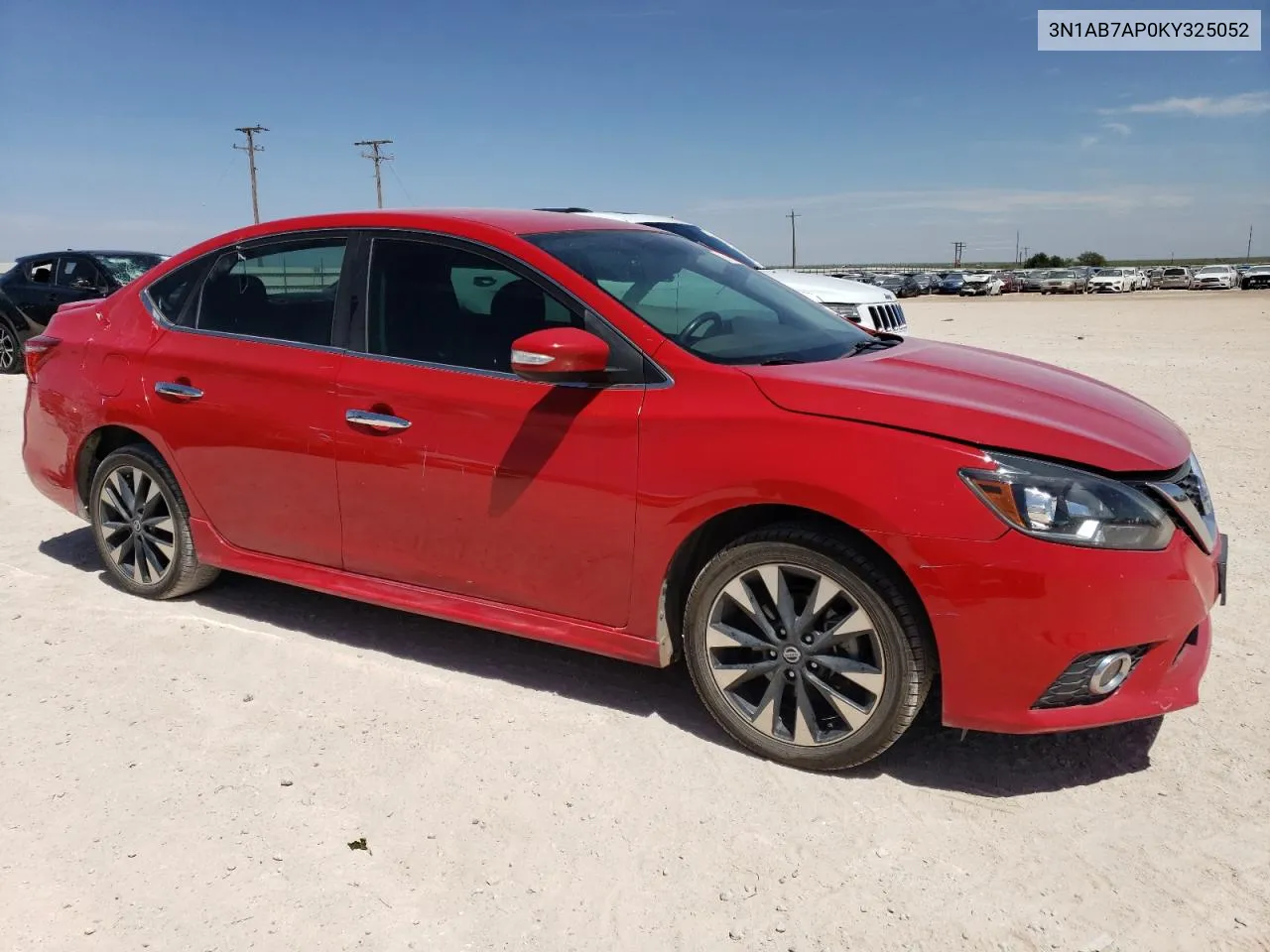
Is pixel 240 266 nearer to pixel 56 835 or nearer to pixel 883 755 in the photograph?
pixel 56 835

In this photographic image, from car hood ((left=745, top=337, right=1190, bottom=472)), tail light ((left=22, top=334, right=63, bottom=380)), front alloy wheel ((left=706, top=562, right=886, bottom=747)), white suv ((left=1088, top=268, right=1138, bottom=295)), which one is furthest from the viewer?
white suv ((left=1088, top=268, right=1138, bottom=295))

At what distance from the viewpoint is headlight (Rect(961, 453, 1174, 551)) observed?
2801mm

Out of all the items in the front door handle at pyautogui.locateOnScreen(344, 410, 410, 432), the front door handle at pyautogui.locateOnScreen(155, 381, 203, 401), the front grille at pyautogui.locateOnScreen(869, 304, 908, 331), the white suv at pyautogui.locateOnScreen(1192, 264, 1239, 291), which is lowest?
the front door handle at pyautogui.locateOnScreen(344, 410, 410, 432)

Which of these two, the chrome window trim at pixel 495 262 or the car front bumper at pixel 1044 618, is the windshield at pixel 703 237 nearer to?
the chrome window trim at pixel 495 262

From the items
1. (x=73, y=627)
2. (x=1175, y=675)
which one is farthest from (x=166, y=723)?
(x=1175, y=675)

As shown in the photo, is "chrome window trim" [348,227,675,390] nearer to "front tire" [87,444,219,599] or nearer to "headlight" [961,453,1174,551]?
"headlight" [961,453,1174,551]

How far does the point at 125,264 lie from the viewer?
14.9m

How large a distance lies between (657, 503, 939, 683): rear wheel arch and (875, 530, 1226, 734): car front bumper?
8cm

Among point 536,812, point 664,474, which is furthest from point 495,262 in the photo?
point 536,812

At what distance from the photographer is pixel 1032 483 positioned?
111 inches

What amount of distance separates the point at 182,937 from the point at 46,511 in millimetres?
4870

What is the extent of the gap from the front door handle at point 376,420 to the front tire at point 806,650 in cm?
123

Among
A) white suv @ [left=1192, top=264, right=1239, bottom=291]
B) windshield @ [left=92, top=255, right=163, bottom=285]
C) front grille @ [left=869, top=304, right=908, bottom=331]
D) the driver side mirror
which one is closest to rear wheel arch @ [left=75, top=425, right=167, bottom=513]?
the driver side mirror

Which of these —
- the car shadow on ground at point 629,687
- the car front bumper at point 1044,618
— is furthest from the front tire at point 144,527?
the car front bumper at point 1044,618
